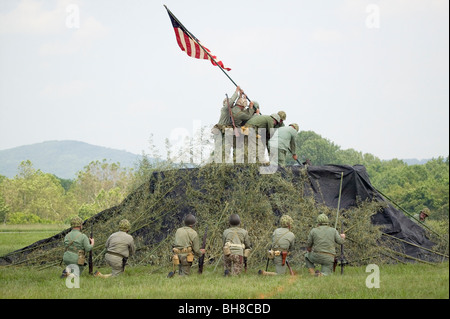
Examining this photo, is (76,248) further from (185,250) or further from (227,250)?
(227,250)

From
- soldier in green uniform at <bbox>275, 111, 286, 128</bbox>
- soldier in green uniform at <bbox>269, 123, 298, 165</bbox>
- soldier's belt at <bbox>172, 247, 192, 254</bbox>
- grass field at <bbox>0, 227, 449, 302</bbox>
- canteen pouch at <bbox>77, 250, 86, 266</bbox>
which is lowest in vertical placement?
grass field at <bbox>0, 227, 449, 302</bbox>

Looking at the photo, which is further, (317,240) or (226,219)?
(226,219)

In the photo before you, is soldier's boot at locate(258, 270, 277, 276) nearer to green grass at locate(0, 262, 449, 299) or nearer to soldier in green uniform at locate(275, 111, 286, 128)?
green grass at locate(0, 262, 449, 299)

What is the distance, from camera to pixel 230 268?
13.2 m

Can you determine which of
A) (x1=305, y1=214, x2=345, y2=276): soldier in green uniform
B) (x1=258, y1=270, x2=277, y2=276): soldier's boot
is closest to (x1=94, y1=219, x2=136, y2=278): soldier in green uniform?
(x1=258, y1=270, x2=277, y2=276): soldier's boot

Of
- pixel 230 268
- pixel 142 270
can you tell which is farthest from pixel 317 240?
pixel 142 270

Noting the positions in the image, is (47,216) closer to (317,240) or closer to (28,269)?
(28,269)

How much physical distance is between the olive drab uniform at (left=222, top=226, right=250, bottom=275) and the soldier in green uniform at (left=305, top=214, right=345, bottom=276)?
137cm

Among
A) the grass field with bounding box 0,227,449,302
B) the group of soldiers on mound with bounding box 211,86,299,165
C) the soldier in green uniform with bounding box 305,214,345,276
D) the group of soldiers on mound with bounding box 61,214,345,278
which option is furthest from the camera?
the group of soldiers on mound with bounding box 211,86,299,165

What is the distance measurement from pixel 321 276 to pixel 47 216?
42.3 metres

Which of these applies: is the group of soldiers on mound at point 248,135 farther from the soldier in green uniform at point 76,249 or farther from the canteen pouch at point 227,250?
the soldier in green uniform at point 76,249

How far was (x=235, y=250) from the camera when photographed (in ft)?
43.3

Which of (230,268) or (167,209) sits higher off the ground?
(167,209)

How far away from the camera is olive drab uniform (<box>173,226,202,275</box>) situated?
43.0ft
